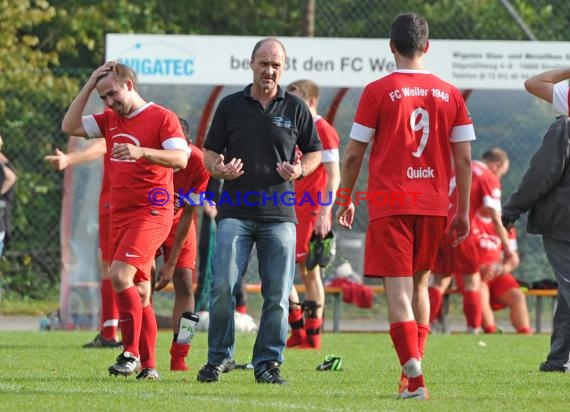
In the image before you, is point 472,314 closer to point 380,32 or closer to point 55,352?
point 55,352

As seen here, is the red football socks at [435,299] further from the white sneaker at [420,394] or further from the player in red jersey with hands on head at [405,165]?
the white sneaker at [420,394]

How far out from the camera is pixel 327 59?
1659 cm

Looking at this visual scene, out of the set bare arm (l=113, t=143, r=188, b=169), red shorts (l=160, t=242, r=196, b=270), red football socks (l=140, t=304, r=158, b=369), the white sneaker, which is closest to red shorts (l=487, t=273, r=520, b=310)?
red shorts (l=160, t=242, r=196, b=270)

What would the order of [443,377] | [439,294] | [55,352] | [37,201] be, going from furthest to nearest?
[37,201]
[439,294]
[55,352]
[443,377]

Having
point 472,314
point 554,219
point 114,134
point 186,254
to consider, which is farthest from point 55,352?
point 472,314

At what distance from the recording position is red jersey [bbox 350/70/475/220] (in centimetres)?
799

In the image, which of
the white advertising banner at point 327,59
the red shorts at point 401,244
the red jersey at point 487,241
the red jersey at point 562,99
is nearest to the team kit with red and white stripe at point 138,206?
the red shorts at point 401,244

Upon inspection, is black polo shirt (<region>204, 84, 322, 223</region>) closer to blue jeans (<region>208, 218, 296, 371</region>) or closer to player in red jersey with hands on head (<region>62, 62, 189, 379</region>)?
blue jeans (<region>208, 218, 296, 371</region>)

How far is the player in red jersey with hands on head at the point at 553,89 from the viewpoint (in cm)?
830

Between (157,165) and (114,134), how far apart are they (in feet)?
1.36

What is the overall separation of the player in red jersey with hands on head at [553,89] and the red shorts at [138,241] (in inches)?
103

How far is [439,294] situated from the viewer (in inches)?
640

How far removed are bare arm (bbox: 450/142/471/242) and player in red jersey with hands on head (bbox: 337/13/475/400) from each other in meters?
0.09

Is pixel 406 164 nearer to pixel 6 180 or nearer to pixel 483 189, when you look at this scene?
pixel 6 180
